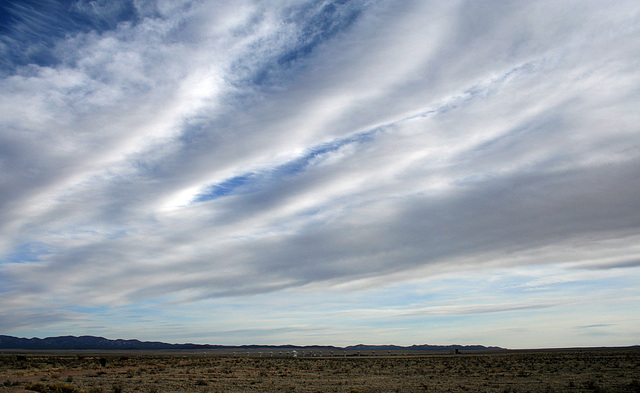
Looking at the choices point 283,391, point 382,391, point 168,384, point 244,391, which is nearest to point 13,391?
point 168,384

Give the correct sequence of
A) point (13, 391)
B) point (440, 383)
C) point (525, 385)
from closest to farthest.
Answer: point (13, 391) < point (525, 385) < point (440, 383)

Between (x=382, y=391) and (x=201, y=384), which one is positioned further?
(x=201, y=384)

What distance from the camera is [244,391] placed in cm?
2853

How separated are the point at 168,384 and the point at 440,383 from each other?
2007 cm

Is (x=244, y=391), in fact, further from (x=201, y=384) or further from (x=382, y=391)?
(x=382, y=391)

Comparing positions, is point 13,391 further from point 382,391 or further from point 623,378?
point 623,378

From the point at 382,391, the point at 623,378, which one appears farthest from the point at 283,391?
the point at 623,378

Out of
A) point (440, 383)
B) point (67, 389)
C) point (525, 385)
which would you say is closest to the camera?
point (67, 389)

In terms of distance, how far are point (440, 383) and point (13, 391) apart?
2753 centimetres

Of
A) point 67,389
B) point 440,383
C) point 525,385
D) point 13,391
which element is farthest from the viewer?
point 440,383

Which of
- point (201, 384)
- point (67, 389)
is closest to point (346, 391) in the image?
point (201, 384)

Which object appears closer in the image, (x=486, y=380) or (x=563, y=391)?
(x=563, y=391)

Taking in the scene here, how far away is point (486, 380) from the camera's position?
35.2m

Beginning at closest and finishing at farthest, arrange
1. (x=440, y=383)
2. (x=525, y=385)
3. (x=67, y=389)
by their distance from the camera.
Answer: (x=67, y=389), (x=525, y=385), (x=440, y=383)
